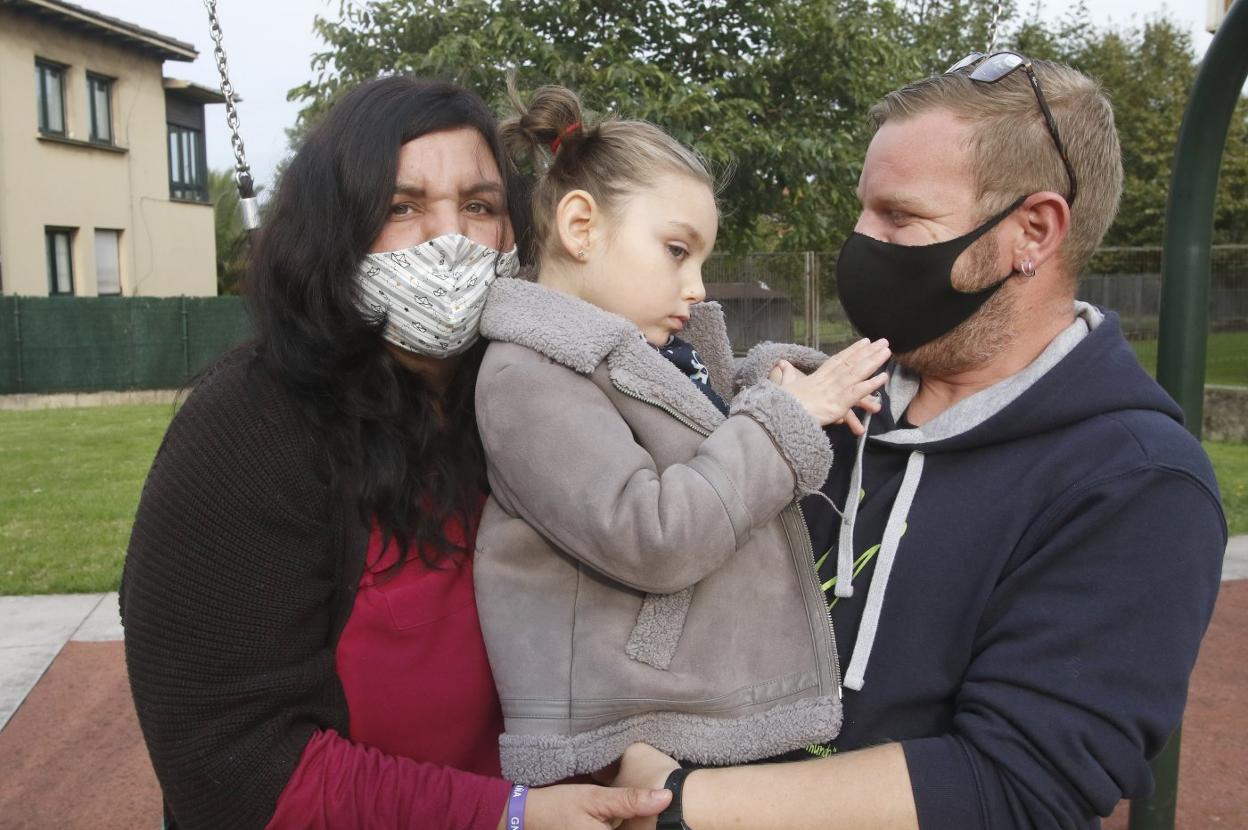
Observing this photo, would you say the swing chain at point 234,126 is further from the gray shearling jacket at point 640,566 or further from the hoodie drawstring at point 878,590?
the hoodie drawstring at point 878,590

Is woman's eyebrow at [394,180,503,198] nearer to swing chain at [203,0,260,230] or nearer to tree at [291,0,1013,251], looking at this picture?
swing chain at [203,0,260,230]

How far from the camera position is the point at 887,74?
38.3ft

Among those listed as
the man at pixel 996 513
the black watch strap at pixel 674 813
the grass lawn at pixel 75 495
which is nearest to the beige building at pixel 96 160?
the grass lawn at pixel 75 495

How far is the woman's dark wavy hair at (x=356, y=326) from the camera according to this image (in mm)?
1871

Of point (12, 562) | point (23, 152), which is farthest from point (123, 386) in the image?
point (12, 562)

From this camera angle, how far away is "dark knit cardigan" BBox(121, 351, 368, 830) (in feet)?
5.59

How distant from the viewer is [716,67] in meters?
10.6

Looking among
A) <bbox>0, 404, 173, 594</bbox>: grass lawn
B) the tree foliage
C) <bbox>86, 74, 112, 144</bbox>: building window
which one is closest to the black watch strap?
<bbox>0, 404, 173, 594</bbox>: grass lawn

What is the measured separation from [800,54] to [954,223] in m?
9.70

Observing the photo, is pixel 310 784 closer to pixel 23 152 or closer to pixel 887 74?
pixel 887 74

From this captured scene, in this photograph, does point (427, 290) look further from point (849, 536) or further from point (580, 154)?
point (849, 536)

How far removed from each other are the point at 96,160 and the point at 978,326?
937 inches

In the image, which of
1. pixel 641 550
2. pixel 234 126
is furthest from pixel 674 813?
pixel 234 126

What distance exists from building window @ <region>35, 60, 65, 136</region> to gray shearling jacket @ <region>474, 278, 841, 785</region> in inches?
881
